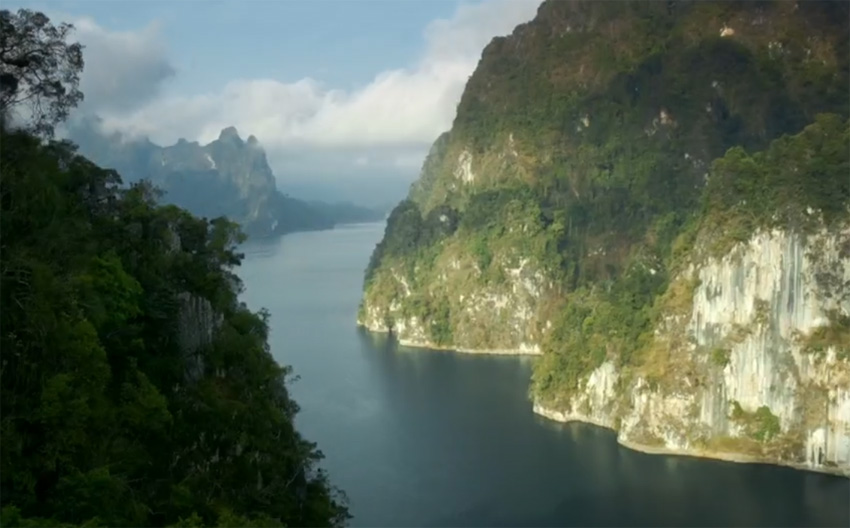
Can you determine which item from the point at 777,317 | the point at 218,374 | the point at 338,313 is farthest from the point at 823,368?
the point at 338,313

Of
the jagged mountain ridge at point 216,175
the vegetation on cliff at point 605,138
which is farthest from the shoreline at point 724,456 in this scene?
the jagged mountain ridge at point 216,175

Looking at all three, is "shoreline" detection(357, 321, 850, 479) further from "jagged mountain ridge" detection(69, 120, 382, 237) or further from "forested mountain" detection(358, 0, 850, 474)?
"jagged mountain ridge" detection(69, 120, 382, 237)

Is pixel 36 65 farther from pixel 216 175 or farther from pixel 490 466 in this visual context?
pixel 216 175

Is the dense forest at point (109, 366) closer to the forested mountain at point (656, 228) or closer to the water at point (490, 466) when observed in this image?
the water at point (490, 466)

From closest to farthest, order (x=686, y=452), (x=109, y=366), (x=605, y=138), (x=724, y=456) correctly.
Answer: (x=109, y=366) → (x=724, y=456) → (x=686, y=452) → (x=605, y=138)

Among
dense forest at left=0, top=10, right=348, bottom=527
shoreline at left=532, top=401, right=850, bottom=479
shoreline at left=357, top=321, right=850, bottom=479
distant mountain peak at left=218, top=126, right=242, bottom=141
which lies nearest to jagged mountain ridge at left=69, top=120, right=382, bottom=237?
distant mountain peak at left=218, top=126, right=242, bottom=141

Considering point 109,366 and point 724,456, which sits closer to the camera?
point 109,366

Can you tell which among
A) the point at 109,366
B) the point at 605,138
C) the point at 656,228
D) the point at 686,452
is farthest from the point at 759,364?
the point at 605,138
